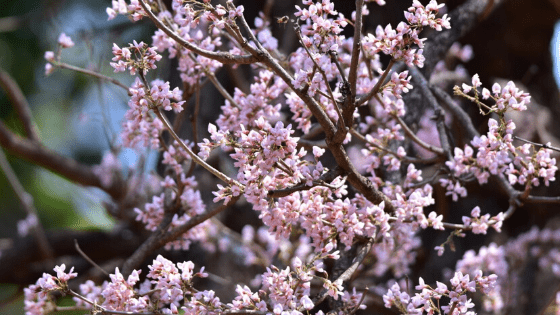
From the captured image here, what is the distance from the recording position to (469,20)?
3568 millimetres

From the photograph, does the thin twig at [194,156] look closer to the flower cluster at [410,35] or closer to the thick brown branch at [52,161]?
the flower cluster at [410,35]

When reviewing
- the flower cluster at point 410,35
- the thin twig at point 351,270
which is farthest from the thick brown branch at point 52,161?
the flower cluster at point 410,35

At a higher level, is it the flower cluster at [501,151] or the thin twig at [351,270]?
the flower cluster at [501,151]

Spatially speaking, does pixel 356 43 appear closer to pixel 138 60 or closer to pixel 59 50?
pixel 138 60

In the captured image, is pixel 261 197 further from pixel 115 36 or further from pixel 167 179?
pixel 115 36

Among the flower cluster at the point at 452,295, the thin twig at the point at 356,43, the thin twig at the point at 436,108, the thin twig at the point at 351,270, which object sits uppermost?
the thin twig at the point at 436,108

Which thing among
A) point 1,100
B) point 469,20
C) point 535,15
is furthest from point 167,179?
point 1,100

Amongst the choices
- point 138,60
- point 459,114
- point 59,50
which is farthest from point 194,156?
point 459,114

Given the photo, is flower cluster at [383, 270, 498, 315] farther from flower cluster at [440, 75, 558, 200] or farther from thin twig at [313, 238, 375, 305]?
flower cluster at [440, 75, 558, 200]

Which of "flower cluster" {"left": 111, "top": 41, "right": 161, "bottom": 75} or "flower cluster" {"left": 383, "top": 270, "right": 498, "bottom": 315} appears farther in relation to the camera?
"flower cluster" {"left": 383, "top": 270, "right": 498, "bottom": 315}

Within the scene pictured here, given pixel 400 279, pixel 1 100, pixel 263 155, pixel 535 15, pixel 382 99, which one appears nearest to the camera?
pixel 263 155

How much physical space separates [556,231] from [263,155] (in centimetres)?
425

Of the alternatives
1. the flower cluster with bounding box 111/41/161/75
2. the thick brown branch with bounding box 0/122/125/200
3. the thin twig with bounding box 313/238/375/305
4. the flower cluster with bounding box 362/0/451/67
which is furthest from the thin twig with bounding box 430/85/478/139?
the thick brown branch with bounding box 0/122/125/200

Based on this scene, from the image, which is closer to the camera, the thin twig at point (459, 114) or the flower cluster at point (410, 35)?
the flower cluster at point (410, 35)
